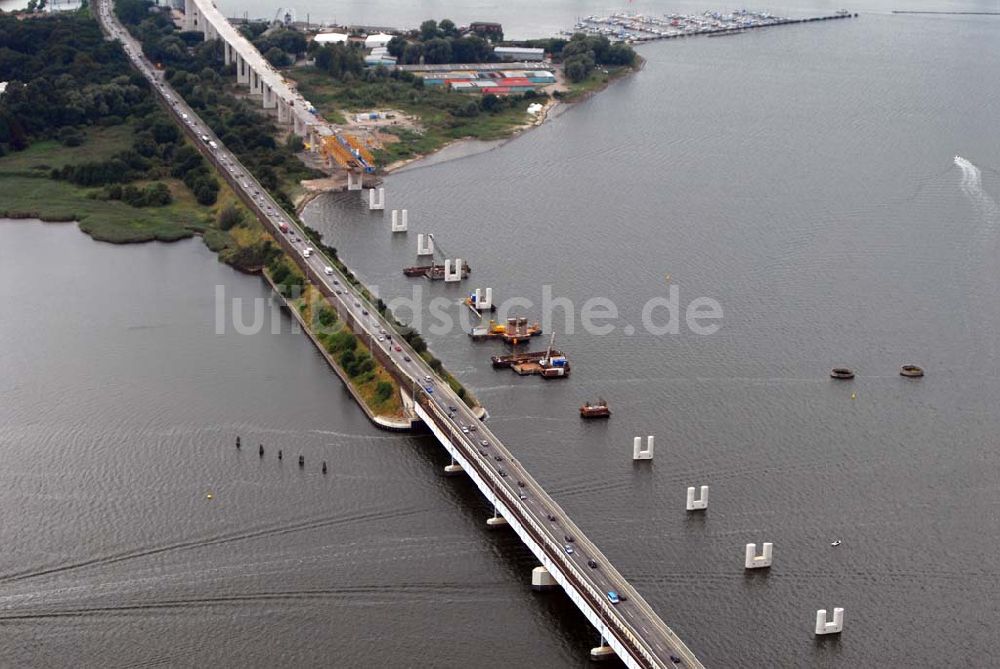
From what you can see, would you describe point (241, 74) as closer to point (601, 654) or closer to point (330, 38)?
point (330, 38)

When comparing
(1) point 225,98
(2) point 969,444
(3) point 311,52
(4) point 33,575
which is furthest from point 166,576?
(3) point 311,52

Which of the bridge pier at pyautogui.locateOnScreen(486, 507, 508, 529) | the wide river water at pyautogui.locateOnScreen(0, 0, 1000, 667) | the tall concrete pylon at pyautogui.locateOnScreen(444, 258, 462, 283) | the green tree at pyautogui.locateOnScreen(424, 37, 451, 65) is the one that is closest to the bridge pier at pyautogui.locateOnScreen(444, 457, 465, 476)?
the wide river water at pyautogui.locateOnScreen(0, 0, 1000, 667)

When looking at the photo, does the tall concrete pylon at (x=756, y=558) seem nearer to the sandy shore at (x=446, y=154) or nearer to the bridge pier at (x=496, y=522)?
the bridge pier at (x=496, y=522)

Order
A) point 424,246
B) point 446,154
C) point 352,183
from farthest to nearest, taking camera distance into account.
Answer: point 446,154 < point 352,183 < point 424,246

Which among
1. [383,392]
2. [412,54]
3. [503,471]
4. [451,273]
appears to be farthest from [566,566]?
[412,54]

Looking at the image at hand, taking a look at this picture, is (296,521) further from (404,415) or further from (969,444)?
(969,444)
